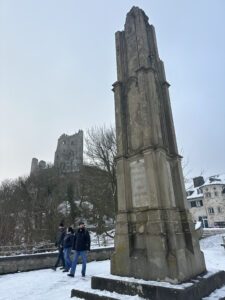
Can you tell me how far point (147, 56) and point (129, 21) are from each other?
1926 mm

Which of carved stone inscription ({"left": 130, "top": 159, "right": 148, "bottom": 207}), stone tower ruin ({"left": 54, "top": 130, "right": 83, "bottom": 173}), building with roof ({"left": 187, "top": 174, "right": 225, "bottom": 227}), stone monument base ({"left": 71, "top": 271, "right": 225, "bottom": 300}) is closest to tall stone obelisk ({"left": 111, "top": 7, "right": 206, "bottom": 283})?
carved stone inscription ({"left": 130, "top": 159, "right": 148, "bottom": 207})

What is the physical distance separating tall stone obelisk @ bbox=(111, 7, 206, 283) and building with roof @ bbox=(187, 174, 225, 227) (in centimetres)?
3871

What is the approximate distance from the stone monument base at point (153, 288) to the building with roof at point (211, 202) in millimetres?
39101

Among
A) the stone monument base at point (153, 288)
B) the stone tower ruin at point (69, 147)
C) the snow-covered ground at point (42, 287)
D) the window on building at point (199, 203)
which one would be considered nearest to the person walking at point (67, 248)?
the snow-covered ground at point (42, 287)

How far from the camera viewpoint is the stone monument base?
11.2 feet

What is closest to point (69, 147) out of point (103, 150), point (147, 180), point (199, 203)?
point (199, 203)

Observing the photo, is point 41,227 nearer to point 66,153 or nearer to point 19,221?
point 19,221

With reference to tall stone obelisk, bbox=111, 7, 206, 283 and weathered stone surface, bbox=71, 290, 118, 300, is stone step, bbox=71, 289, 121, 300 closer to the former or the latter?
weathered stone surface, bbox=71, 290, 118, 300

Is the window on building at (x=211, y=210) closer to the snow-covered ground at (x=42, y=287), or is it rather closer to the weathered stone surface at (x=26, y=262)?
the weathered stone surface at (x=26, y=262)

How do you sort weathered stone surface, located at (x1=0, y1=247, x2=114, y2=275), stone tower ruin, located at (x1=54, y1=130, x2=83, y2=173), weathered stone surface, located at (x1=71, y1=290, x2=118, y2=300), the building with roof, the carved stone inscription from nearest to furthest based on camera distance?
1. weathered stone surface, located at (x1=71, y1=290, x2=118, y2=300)
2. the carved stone inscription
3. weathered stone surface, located at (x1=0, y1=247, x2=114, y2=275)
4. the building with roof
5. stone tower ruin, located at (x1=54, y1=130, x2=83, y2=173)

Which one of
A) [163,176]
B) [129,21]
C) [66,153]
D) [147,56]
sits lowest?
[163,176]

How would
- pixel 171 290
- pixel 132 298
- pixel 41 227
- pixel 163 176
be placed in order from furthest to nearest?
pixel 41 227 < pixel 163 176 < pixel 132 298 < pixel 171 290

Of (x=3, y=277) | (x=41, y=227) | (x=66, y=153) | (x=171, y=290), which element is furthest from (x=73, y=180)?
(x=66, y=153)

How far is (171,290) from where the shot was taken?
3.40 m
